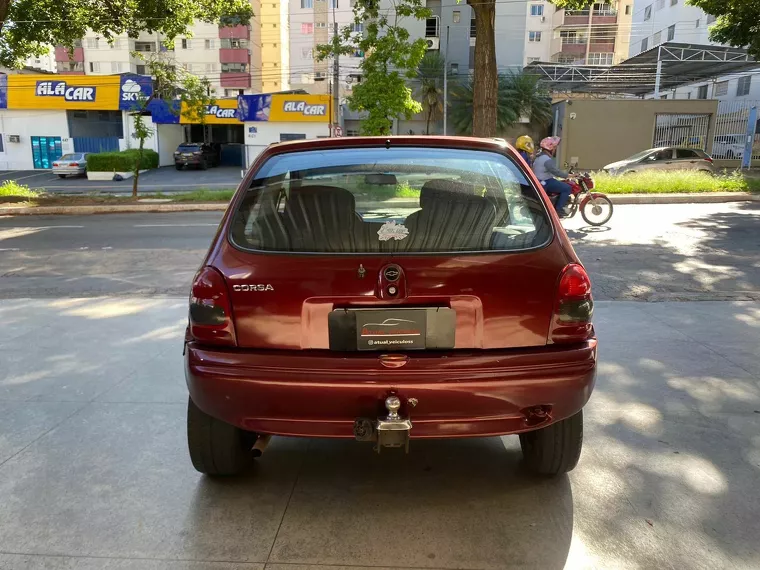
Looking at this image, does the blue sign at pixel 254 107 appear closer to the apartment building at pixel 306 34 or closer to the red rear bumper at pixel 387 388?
the apartment building at pixel 306 34

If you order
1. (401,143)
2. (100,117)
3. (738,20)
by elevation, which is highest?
(738,20)

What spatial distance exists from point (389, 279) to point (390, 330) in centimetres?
21

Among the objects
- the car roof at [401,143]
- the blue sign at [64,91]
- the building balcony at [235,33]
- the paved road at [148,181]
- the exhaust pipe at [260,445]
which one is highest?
the building balcony at [235,33]

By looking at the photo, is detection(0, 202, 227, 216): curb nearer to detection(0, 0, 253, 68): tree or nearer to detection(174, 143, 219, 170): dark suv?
detection(0, 0, 253, 68): tree

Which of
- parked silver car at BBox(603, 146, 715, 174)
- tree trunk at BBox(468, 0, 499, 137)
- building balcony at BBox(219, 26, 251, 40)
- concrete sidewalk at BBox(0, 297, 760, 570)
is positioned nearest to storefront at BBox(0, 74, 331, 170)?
parked silver car at BBox(603, 146, 715, 174)

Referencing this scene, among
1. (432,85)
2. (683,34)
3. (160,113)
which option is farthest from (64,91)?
(683,34)

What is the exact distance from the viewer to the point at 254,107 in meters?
37.8

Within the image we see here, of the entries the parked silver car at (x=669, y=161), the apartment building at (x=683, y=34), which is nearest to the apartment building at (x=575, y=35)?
the apartment building at (x=683, y=34)

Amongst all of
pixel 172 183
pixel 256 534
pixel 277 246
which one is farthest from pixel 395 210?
pixel 172 183

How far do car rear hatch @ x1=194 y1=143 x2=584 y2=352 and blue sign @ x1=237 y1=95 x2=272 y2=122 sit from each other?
36789 mm

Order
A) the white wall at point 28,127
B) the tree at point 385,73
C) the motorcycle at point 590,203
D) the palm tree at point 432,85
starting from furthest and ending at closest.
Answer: the palm tree at point 432,85
the white wall at point 28,127
the tree at point 385,73
the motorcycle at point 590,203

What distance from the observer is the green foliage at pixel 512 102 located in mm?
39438

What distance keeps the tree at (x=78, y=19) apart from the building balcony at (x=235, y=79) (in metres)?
44.3

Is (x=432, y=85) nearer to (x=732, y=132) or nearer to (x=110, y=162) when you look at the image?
(x=732, y=132)
